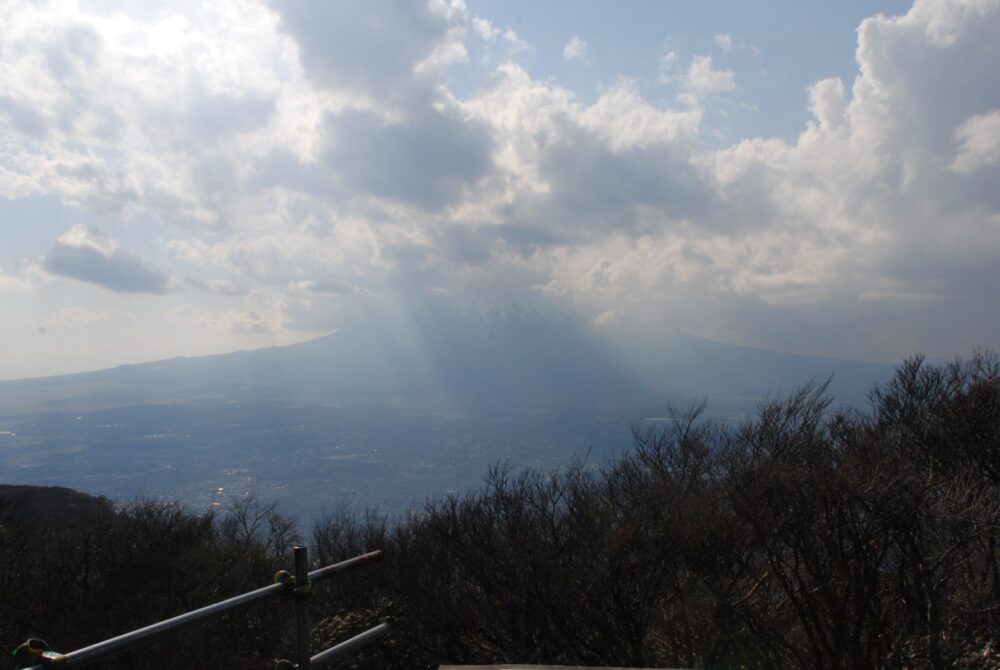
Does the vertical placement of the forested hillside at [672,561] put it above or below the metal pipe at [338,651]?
below

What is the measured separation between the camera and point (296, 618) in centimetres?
362

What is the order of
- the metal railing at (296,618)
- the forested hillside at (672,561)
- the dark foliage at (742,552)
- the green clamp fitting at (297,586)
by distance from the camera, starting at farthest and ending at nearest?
1. the forested hillside at (672,561)
2. the dark foliage at (742,552)
3. the green clamp fitting at (297,586)
4. the metal railing at (296,618)

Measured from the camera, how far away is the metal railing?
260cm

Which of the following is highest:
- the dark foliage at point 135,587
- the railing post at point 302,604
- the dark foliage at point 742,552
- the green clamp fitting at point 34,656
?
the green clamp fitting at point 34,656

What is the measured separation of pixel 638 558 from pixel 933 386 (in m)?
11.2

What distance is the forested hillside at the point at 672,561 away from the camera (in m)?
9.55

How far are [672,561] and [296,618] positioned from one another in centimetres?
1242

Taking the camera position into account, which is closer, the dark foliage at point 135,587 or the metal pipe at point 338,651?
the metal pipe at point 338,651

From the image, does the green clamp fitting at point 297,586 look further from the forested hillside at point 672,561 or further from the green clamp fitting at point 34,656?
the forested hillside at point 672,561

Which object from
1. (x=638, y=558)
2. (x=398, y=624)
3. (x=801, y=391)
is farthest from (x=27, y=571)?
(x=801, y=391)

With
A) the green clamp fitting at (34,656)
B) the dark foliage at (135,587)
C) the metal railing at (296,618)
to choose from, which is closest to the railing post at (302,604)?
the metal railing at (296,618)

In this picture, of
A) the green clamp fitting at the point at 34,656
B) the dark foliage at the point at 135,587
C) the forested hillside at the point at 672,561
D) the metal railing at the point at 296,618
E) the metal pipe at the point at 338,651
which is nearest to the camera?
the green clamp fitting at the point at 34,656

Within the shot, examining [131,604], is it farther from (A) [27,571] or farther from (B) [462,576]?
(B) [462,576]

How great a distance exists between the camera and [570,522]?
1830 centimetres
